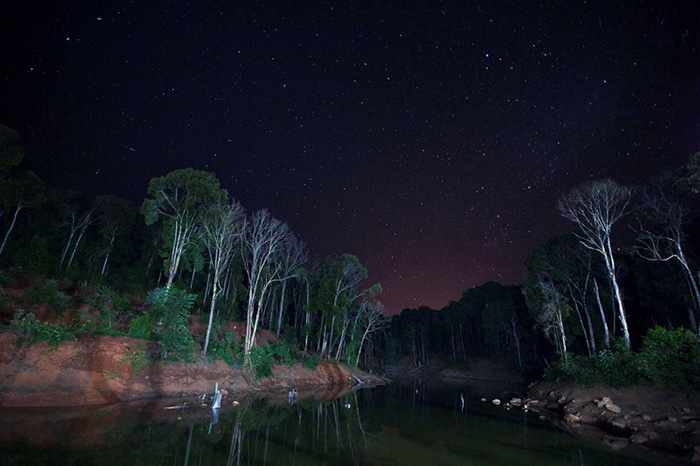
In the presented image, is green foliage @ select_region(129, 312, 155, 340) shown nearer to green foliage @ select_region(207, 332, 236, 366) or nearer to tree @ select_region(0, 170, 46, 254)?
green foliage @ select_region(207, 332, 236, 366)

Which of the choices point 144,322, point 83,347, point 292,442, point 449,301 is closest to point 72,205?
point 144,322

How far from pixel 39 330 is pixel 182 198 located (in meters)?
14.5

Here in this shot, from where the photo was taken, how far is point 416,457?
36.8 feet

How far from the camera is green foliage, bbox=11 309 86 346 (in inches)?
607

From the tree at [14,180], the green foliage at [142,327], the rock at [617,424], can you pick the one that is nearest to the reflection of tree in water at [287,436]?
the green foliage at [142,327]

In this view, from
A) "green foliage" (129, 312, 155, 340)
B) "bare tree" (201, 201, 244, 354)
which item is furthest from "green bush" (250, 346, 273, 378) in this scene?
"green foliage" (129, 312, 155, 340)

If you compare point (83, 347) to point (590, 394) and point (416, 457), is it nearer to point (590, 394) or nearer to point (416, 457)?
point (416, 457)

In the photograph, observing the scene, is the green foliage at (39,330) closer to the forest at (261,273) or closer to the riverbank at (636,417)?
the forest at (261,273)

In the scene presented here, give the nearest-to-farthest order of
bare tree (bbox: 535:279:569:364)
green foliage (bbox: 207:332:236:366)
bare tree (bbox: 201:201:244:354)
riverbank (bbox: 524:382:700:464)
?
riverbank (bbox: 524:382:700:464), green foliage (bbox: 207:332:236:366), bare tree (bbox: 201:201:244:354), bare tree (bbox: 535:279:569:364)

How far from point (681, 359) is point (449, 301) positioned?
221ft

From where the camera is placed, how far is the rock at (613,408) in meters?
18.1

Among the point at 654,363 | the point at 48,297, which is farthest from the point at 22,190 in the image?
the point at 654,363

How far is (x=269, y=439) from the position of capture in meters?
12.3

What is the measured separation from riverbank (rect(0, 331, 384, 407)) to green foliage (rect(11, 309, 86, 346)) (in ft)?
0.78
